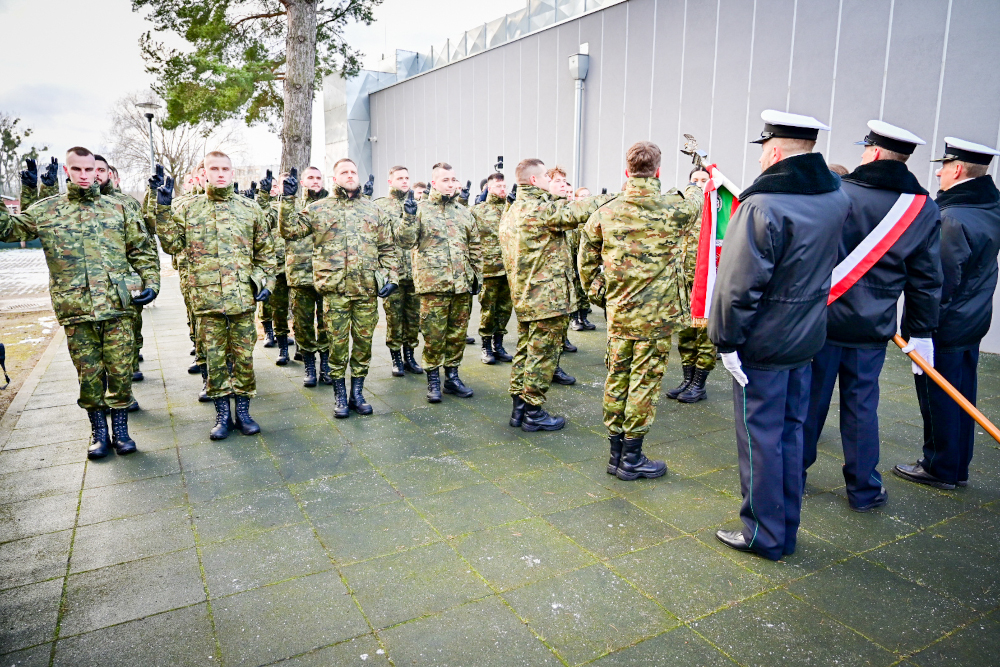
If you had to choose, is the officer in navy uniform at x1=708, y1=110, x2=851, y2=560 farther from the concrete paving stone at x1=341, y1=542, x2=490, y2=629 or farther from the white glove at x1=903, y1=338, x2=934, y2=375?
the concrete paving stone at x1=341, y1=542, x2=490, y2=629

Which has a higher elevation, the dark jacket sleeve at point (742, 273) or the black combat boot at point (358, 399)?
the dark jacket sleeve at point (742, 273)

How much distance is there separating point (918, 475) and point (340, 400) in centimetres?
412

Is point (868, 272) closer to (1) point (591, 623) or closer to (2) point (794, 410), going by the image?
(2) point (794, 410)

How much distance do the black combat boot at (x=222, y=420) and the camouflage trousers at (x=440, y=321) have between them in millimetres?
1687

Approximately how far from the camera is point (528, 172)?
15.4ft

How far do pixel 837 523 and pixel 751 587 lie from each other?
3.01 ft

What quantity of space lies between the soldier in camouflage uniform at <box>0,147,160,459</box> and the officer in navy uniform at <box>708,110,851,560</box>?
3.75 m

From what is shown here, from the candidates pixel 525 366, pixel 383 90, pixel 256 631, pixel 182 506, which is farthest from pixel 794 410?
pixel 383 90

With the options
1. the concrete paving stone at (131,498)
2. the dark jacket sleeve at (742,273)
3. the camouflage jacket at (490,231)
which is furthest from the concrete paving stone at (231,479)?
the camouflage jacket at (490,231)

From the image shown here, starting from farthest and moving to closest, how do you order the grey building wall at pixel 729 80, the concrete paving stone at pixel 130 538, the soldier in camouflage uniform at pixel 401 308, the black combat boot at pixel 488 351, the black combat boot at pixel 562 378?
1. the grey building wall at pixel 729 80
2. the black combat boot at pixel 488 351
3. the soldier in camouflage uniform at pixel 401 308
4. the black combat boot at pixel 562 378
5. the concrete paving stone at pixel 130 538

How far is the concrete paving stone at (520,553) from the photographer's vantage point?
2.94m

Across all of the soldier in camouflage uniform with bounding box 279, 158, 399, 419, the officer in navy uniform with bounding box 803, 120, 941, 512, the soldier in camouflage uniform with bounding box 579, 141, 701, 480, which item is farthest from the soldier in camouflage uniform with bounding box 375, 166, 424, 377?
the officer in navy uniform with bounding box 803, 120, 941, 512

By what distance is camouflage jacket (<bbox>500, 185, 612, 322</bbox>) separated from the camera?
4.70 meters

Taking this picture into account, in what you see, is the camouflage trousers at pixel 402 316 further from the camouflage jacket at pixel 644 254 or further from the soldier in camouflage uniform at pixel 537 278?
the camouflage jacket at pixel 644 254
